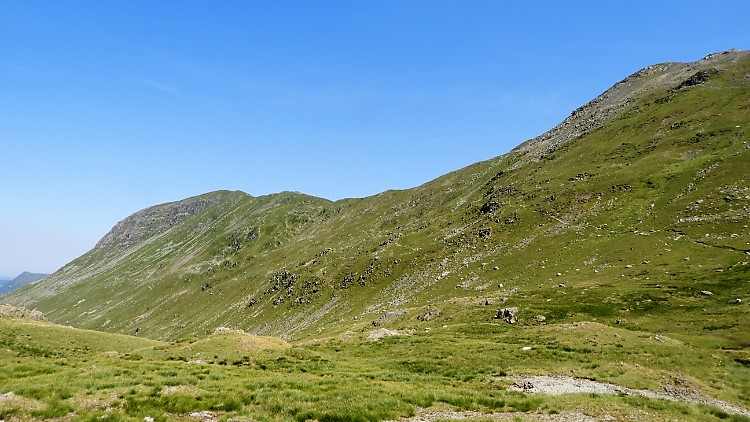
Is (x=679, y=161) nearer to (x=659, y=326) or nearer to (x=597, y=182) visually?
(x=597, y=182)

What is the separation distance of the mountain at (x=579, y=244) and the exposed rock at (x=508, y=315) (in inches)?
51.7

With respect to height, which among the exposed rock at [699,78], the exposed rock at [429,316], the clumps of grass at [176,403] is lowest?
the exposed rock at [429,316]

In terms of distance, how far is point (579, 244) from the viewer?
93.5 meters

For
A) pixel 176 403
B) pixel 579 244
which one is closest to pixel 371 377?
pixel 176 403

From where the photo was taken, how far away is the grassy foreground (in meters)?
19.5

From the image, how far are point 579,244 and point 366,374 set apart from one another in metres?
77.5

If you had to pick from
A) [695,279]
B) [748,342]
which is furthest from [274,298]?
[748,342]

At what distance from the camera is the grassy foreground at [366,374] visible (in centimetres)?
1955

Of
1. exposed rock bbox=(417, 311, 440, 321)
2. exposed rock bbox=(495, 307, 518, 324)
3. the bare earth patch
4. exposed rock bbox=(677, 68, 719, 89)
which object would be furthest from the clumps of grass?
exposed rock bbox=(677, 68, 719, 89)

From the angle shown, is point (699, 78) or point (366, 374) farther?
point (699, 78)

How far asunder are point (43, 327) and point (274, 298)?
327 ft

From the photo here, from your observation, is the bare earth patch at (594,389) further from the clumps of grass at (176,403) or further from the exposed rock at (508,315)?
the exposed rock at (508,315)

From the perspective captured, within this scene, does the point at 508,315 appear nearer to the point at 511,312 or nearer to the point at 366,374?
the point at 511,312

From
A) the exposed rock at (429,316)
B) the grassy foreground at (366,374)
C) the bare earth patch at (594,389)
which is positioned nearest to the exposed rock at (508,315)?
the grassy foreground at (366,374)
